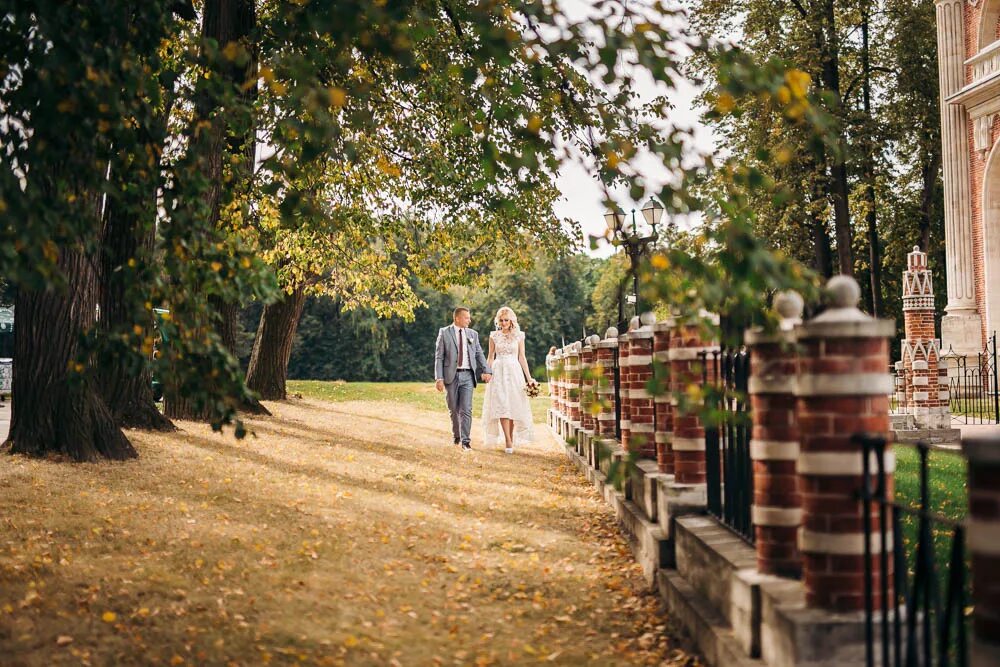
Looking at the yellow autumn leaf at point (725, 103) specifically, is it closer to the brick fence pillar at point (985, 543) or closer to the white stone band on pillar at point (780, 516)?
the white stone band on pillar at point (780, 516)

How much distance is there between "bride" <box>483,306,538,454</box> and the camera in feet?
49.3

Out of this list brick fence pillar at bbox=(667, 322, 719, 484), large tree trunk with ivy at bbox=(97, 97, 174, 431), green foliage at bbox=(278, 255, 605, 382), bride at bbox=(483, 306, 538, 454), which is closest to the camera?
brick fence pillar at bbox=(667, 322, 719, 484)

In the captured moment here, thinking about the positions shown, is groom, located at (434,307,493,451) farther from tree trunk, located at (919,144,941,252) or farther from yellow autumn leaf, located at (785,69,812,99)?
tree trunk, located at (919,144,941,252)

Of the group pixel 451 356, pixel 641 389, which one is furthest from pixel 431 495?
pixel 451 356

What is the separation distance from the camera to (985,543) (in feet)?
7.73

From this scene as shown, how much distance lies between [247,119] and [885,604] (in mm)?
4174

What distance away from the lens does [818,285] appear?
3.95m

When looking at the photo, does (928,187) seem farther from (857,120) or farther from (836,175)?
(836,175)

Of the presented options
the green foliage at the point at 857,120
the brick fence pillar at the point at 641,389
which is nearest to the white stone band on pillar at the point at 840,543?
the brick fence pillar at the point at 641,389

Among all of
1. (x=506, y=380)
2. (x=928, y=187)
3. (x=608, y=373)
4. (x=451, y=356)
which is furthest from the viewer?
(x=928, y=187)

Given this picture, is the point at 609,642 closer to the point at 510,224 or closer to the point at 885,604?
the point at 885,604

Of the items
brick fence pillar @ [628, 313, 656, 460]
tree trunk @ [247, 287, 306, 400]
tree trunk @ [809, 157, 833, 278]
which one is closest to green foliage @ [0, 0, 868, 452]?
brick fence pillar @ [628, 313, 656, 460]

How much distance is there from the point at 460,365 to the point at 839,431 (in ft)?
35.9

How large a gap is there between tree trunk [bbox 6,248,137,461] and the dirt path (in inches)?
14.9
